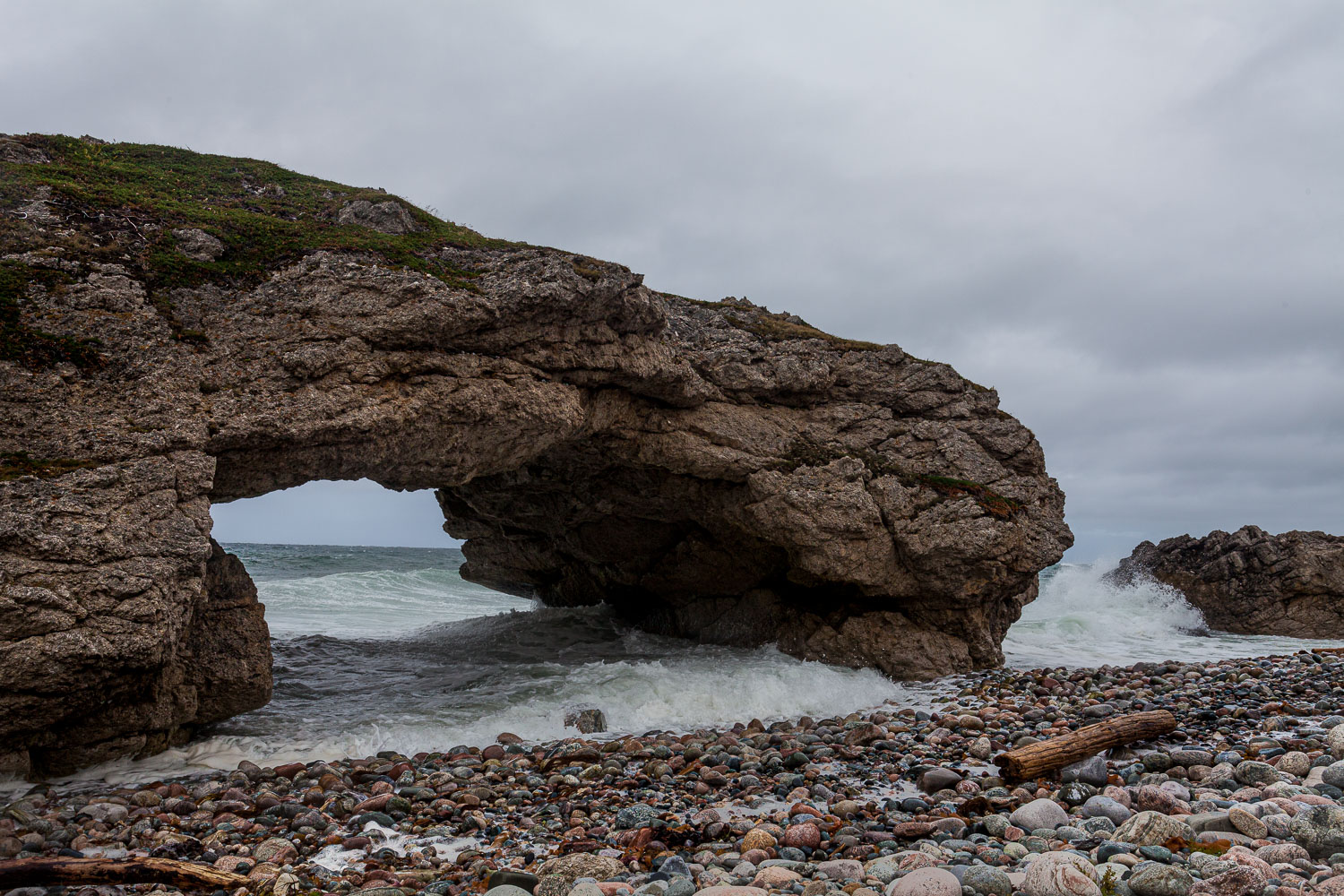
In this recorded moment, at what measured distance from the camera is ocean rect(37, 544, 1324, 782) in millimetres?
11383

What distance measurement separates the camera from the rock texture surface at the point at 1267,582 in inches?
1001

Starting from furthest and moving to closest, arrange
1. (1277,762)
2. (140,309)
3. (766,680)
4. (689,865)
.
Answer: (766,680) < (140,309) < (1277,762) < (689,865)

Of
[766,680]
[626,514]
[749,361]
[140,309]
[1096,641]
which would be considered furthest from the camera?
[1096,641]

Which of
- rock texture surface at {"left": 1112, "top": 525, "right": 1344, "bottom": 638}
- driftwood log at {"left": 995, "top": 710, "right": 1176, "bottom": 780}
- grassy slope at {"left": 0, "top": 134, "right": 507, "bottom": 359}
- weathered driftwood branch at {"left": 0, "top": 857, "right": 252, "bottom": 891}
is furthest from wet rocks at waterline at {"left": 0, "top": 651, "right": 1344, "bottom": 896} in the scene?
rock texture surface at {"left": 1112, "top": 525, "right": 1344, "bottom": 638}

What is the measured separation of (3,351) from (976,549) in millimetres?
16151

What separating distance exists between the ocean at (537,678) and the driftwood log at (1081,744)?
506 centimetres

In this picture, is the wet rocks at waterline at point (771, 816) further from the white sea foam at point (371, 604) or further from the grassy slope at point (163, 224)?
the white sea foam at point (371, 604)

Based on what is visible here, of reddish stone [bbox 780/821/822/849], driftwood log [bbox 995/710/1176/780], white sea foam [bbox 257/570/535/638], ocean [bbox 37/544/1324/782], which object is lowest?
white sea foam [bbox 257/570/535/638]

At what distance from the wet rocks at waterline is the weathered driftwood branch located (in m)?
0.49

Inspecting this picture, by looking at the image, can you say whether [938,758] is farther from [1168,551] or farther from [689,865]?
[1168,551]

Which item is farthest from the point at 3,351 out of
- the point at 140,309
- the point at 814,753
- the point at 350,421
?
the point at 814,753

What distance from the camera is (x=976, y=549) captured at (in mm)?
15680

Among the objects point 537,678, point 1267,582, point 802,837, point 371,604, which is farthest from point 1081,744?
point 371,604

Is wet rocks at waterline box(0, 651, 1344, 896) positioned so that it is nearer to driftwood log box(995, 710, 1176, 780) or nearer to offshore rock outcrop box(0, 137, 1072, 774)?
driftwood log box(995, 710, 1176, 780)
